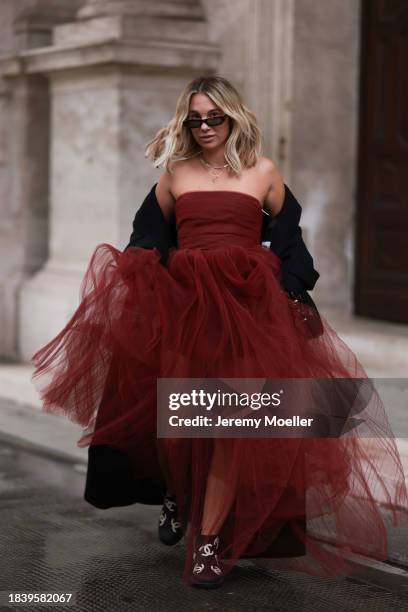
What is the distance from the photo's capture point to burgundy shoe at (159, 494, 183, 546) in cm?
521

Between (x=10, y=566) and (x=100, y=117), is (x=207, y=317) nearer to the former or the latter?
(x=10, y=566)

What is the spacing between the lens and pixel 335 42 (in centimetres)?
877

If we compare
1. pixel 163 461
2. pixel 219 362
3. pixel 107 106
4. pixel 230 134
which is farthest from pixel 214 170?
pixel 107 106

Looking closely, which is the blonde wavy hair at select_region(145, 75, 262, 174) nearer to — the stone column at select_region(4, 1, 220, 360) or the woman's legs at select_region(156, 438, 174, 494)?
the woman's legs at select_region(156, 438, 174, 494)

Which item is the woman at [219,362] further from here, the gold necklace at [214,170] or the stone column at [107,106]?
the stone column at [107,106]

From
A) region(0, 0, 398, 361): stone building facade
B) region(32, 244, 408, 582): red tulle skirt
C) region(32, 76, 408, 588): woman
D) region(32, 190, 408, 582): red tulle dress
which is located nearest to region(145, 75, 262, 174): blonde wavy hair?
region(32, 76, 408, 588): woman

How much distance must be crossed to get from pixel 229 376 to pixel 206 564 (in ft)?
2.31

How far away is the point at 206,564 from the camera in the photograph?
474 centimetres

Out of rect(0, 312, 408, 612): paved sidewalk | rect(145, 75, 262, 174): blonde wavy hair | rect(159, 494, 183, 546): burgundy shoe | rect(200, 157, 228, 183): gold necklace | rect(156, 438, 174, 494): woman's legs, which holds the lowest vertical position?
rect(0, 312, 408, 612): paved sidewalk

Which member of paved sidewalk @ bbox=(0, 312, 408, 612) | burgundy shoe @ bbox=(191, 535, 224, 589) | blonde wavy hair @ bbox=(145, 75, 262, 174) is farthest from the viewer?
blonde wavy hair @ bbox=(145, 75, 262, 174)

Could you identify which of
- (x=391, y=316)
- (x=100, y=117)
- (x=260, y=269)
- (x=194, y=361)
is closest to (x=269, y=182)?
(x=260, y=269)

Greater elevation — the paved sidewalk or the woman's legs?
the woman's legs

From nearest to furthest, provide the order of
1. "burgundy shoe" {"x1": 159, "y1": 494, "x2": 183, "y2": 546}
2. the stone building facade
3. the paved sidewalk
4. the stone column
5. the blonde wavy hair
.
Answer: the paved sidewalk
the blonde wavy hair
"burgundy shoe" {"x1": 159, "y1": 494, "x2": 183, "y2": 546}
the stone building facade
the stone column

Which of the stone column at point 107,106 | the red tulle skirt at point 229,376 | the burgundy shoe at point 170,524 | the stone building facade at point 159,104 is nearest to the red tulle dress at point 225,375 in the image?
the red tulle skirt at point 229,376
